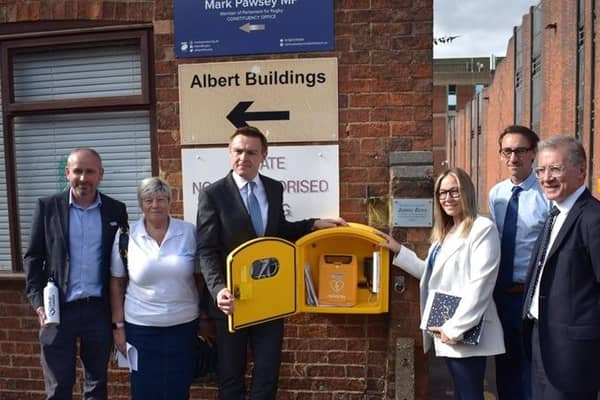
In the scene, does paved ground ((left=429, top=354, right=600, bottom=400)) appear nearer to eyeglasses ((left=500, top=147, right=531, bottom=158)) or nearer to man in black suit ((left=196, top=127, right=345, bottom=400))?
man in black suit ((left=196, top=127, right=345, bottom=400))

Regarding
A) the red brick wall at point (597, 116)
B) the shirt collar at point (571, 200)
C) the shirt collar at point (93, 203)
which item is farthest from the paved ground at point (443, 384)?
the red brick wall at point (597, 116)

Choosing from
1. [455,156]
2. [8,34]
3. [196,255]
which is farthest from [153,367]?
[455,156]

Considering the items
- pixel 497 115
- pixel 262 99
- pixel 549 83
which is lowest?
pixel 262 99

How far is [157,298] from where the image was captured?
300 cm

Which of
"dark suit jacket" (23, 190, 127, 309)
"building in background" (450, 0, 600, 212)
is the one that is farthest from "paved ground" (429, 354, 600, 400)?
"building in background" (450, 0, 600, 212)

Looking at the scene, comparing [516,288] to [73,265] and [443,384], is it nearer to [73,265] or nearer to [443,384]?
[443,384]

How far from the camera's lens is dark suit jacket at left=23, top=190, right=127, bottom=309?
10.0 feet

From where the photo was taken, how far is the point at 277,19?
3637 millimetres

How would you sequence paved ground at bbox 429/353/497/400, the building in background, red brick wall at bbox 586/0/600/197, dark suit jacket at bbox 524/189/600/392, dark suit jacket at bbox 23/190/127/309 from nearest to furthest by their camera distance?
dark suit jacket at bbox 524/189/600/392 < dark suit jacket at bbox 23/190/127/309 < paved ground at bbox 429/353/497/400 < red brick wall at bbox 586/0/600/197 < the building in background

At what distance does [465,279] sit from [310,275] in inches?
43.9

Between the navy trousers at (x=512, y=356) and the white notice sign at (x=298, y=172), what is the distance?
1.22m

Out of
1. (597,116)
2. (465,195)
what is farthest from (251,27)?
(597,116)

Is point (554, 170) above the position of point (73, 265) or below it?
above

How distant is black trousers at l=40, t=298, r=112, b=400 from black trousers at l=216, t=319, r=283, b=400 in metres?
0.69
